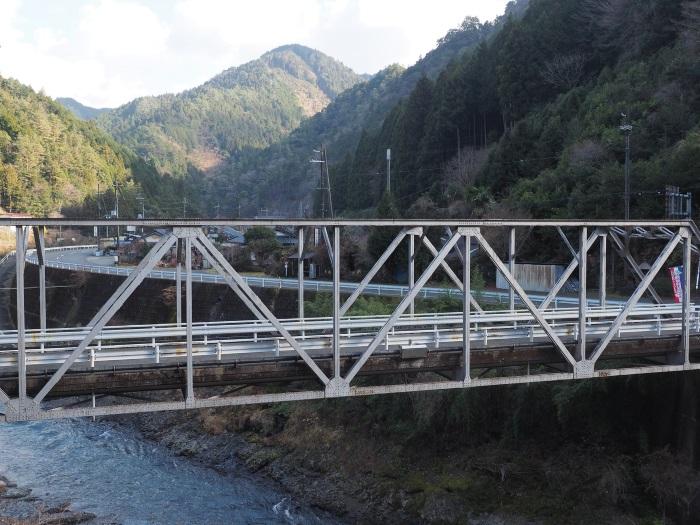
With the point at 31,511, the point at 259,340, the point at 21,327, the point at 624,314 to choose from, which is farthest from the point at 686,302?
the point at 31,511

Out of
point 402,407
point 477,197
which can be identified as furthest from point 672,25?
point 402,407

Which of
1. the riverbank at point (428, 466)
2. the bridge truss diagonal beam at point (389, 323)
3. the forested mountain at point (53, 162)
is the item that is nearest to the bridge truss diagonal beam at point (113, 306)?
the bridge truss diagonal beam at point (389, 323)

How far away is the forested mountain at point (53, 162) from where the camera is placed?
88.0 m

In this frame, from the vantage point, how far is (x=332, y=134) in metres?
142

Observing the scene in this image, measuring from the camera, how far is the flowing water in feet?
67.5

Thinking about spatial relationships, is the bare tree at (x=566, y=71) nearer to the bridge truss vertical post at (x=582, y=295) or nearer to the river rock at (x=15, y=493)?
the bridge truss vertical post at (x=582, y=295)

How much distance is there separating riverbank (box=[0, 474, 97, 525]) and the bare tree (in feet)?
149

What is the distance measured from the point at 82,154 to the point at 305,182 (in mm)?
38860

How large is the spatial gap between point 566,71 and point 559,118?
7.84 meters

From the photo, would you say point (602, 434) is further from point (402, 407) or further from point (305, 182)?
point (305, 182)

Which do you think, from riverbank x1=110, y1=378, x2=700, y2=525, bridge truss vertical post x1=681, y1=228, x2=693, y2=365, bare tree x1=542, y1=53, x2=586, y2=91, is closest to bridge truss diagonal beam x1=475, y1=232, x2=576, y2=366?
bridge truss vertical post x1=681, y1=228, x2=693, y2=365

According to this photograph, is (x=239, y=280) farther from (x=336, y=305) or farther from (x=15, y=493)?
(x=15, y=493)

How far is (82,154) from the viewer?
10456cm

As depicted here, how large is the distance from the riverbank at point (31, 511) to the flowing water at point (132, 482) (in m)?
0.39
